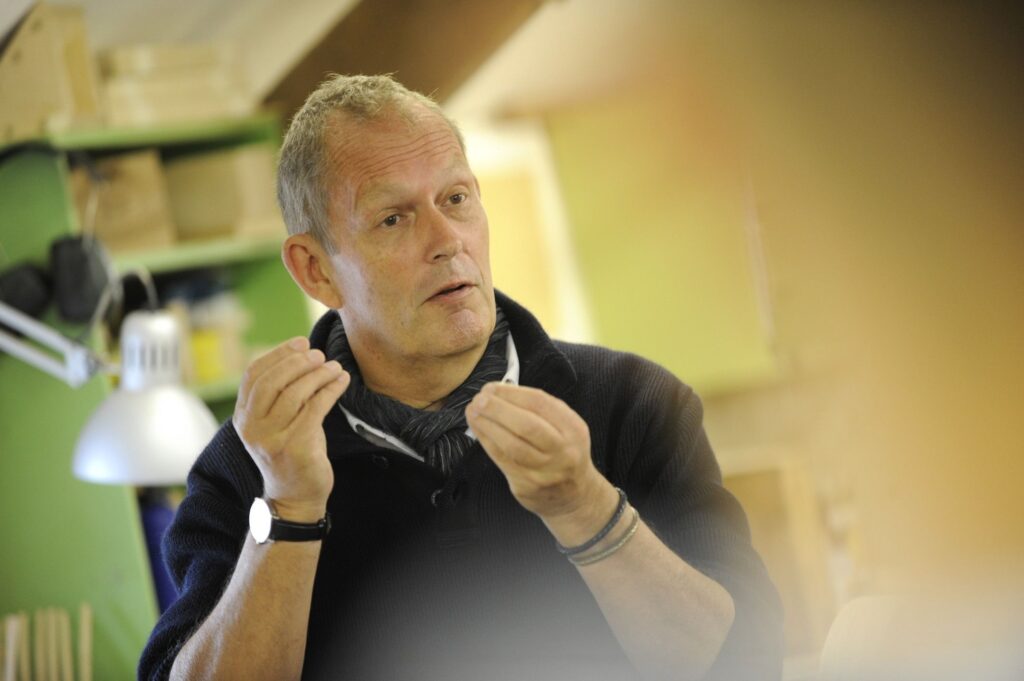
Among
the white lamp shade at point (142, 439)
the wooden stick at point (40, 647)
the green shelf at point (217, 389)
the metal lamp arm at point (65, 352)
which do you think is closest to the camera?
the white lamp shade at point (142, 439)

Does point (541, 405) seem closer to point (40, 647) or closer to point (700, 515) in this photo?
point (700, 515)

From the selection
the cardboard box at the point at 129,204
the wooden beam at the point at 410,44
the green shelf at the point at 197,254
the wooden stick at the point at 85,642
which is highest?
the wooden beam at the point at 410,44

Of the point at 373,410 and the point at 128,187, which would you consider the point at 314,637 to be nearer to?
the point at 373,410

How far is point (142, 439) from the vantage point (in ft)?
6.29

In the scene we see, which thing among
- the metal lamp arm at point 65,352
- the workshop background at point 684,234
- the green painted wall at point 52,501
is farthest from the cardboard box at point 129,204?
the metal lamp arm at point 65,352

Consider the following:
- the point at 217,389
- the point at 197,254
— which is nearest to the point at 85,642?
the point at 217,389

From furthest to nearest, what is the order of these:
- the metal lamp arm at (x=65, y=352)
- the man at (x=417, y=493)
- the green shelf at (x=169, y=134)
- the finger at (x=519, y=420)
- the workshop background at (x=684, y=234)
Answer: the green shelf at (x=169, y=134), the metal lamp arm at (x=65, y=352), the man at (x=417, y=493), the finger at (x=519, y=420), the workshop background at (x=684, y=234)

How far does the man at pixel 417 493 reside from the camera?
1099mm

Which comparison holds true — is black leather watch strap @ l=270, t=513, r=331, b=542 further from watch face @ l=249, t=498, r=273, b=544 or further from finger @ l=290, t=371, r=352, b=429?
finger @ l=290, t=371, r=352, b=429

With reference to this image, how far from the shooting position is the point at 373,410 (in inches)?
49.0

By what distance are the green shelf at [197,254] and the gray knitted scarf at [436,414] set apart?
1507mm

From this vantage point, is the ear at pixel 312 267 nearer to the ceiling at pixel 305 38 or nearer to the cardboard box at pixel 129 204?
the ceiling at pixel 305 38

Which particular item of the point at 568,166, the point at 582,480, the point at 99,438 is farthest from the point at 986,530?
the point at 568,166

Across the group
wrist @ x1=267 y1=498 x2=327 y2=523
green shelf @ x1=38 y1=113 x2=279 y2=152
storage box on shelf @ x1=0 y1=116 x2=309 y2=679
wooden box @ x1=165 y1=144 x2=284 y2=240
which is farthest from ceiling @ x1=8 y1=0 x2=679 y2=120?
wrist @ x1=267 y1=498 x2=327 y2=523
